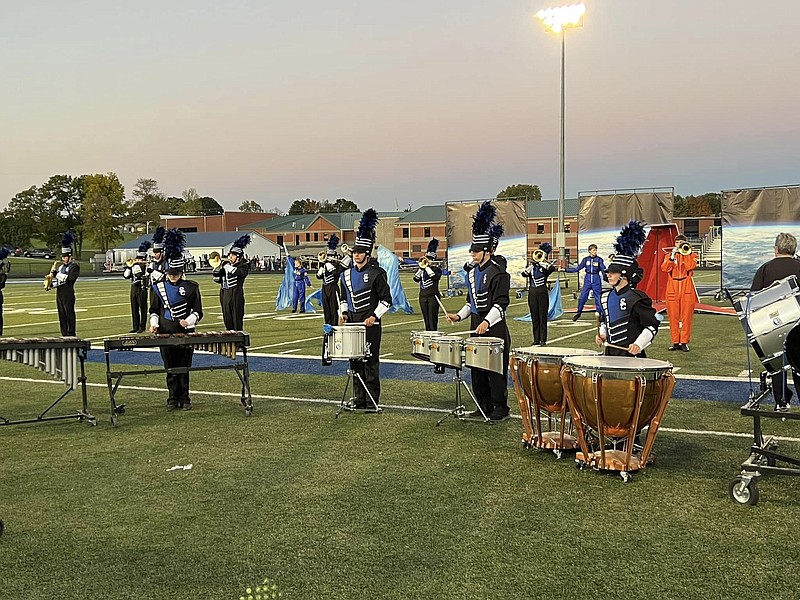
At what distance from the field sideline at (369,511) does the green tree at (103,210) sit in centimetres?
8390

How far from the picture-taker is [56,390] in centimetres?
1048

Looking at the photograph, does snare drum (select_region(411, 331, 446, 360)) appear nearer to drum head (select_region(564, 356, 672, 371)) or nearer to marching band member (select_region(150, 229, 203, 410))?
drum head (select_region(564, 356, 672, 371))

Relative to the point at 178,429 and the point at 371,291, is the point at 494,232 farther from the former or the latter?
the point at 178,429

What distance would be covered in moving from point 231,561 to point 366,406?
14.2ft

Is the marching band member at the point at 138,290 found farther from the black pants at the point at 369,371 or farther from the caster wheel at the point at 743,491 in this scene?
the caster wheel at the point at 743,491

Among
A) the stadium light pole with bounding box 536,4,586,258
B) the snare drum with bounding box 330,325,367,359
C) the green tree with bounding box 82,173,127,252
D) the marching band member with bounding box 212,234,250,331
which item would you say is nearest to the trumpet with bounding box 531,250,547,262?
the marching band member with bounding box 212,234,250,331

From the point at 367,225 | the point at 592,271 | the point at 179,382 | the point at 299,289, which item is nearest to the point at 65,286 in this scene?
the point at 179,382

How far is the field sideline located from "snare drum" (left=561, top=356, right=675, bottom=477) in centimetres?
20

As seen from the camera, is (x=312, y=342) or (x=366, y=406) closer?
(x=366, y=406)

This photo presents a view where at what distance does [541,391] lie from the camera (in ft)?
22.0

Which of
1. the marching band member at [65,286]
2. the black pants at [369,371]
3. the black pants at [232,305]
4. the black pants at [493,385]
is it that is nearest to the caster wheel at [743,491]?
the black pants at [493,385]

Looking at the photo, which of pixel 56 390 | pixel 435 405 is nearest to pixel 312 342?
pixel 56 390

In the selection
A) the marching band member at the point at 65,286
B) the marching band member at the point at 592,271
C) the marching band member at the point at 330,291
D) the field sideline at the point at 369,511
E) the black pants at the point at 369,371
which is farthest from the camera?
the marching band member at the point at 592,271

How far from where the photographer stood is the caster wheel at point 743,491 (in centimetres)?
534
